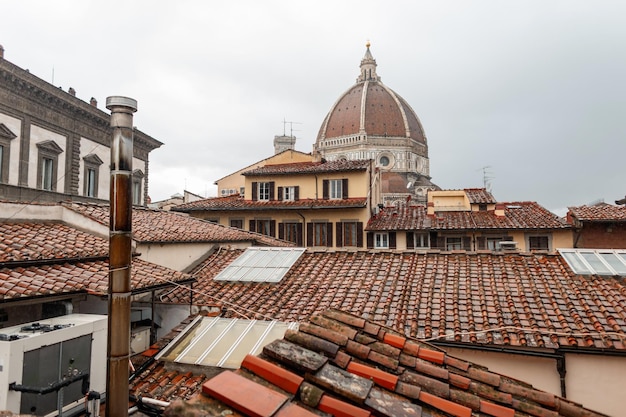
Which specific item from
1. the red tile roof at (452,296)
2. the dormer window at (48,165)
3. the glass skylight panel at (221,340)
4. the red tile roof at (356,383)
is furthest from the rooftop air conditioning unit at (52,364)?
the dormer window at (48,165)

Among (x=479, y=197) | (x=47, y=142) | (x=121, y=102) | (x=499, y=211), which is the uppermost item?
(x=47, y=142)

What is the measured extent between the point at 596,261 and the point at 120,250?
473 inches

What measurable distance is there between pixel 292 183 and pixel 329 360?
25.6m

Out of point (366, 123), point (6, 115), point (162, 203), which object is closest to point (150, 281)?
point (6, 115)

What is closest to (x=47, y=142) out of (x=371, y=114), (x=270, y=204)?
(x=270, y=204)

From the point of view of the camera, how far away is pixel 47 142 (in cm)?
2369

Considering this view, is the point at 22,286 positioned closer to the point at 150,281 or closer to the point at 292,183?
the point at 150,281

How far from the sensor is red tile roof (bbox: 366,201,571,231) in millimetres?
25250

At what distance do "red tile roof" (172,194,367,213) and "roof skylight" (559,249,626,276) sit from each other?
15366 mm

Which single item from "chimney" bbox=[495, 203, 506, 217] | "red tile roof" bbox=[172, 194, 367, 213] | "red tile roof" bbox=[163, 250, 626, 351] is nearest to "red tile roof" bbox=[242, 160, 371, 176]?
"red tile roof" bbox=[172, 194, 367, 213]

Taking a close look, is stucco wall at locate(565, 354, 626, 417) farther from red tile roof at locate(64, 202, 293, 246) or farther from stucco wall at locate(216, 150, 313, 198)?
stucco wall at locate(216, 150, 313, 198)

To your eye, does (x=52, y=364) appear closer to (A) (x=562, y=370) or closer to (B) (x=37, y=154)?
(A) (x=562, y=370)

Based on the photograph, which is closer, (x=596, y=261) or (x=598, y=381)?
(x=598, y=381)

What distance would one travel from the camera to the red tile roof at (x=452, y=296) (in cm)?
790
